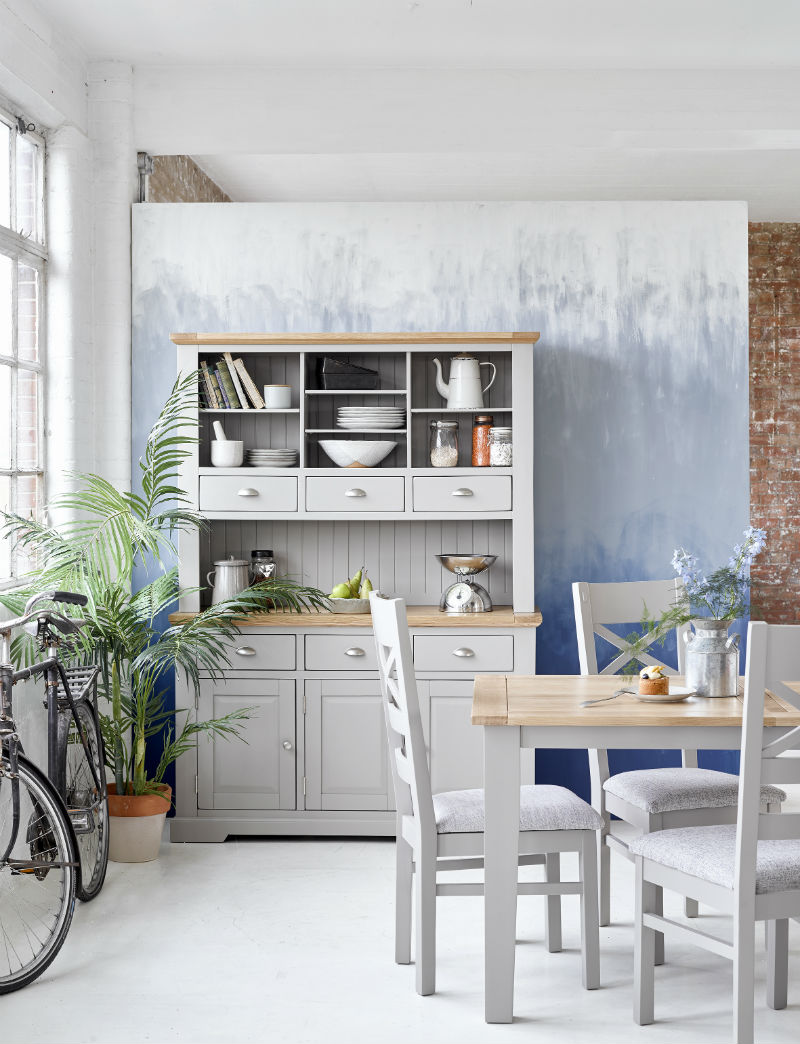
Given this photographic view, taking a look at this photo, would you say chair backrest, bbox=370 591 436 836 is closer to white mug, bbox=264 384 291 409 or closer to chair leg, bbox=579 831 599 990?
chair leg, bbox=579 831 599 990

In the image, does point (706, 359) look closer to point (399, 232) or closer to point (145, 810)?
point (399, 232)

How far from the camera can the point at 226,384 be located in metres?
4.43

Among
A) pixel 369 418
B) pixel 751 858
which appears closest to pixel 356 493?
pixel 369 418

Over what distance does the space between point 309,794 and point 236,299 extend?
7.28 feet

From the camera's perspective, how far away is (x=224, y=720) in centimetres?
414

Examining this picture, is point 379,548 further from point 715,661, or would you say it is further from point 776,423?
point 776,423

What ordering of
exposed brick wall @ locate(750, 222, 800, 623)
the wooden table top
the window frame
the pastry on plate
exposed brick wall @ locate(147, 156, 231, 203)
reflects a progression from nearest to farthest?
the wooden table top, the pastry on plate, the window frame, exposed brick wall @ locate(147, 156, 231, 203), exposed brick wall @ locate(750, 222, 800, 623)

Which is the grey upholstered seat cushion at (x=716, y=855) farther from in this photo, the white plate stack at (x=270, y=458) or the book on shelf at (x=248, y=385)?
the book on shelf at (x=248, y=385)

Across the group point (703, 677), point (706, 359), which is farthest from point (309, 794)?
point (706, 359)

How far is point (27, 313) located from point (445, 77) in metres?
2.11

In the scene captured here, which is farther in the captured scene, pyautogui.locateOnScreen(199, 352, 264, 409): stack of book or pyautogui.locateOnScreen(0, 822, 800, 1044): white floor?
pyautogui.locateOnScreen(199, 352, 264, 409): stack of book

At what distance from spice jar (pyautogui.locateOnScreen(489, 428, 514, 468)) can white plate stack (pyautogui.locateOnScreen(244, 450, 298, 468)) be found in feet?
2.84

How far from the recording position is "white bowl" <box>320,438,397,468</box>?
442cm

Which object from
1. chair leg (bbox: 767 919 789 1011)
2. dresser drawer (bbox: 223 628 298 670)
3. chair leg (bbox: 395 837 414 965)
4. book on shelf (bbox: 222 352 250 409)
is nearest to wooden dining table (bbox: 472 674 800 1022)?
chair leg (bbox: 395 837 414 965)
